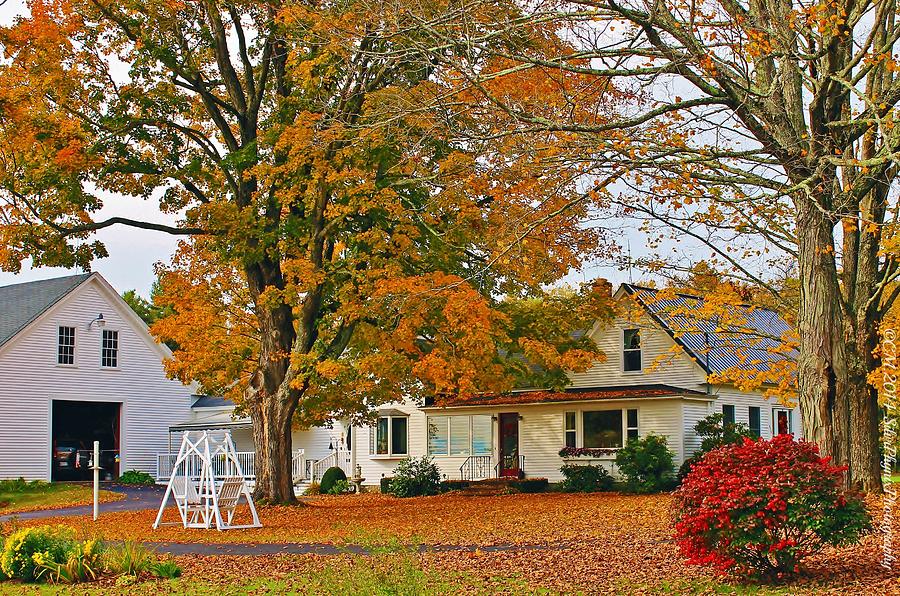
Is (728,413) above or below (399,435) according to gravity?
above

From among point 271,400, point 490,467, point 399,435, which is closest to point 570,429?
point 490,467

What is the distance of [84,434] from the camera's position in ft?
141

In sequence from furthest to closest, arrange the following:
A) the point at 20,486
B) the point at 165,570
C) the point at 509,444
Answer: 1. the point at 509,444
2. the point at 20,486
3. the point at 165,570

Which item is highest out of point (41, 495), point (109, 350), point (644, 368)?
point (109, 350)

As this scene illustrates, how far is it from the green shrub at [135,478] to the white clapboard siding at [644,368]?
18932mm

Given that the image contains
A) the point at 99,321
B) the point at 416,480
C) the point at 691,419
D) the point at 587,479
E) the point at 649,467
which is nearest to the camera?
the point at 649,467

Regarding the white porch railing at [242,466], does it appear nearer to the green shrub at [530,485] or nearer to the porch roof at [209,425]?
the porch roof at [209,425]

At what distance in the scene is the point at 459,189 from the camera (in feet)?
62.1

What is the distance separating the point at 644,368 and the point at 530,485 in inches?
221

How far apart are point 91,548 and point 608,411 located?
22.9 m

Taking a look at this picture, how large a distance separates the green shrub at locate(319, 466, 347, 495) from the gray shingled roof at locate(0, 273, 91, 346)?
518 inches

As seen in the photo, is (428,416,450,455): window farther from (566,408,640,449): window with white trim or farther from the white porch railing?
the white porch railing

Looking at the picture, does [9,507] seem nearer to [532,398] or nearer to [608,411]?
[532,398]

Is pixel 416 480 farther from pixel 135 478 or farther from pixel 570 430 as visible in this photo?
pixel 135 478
